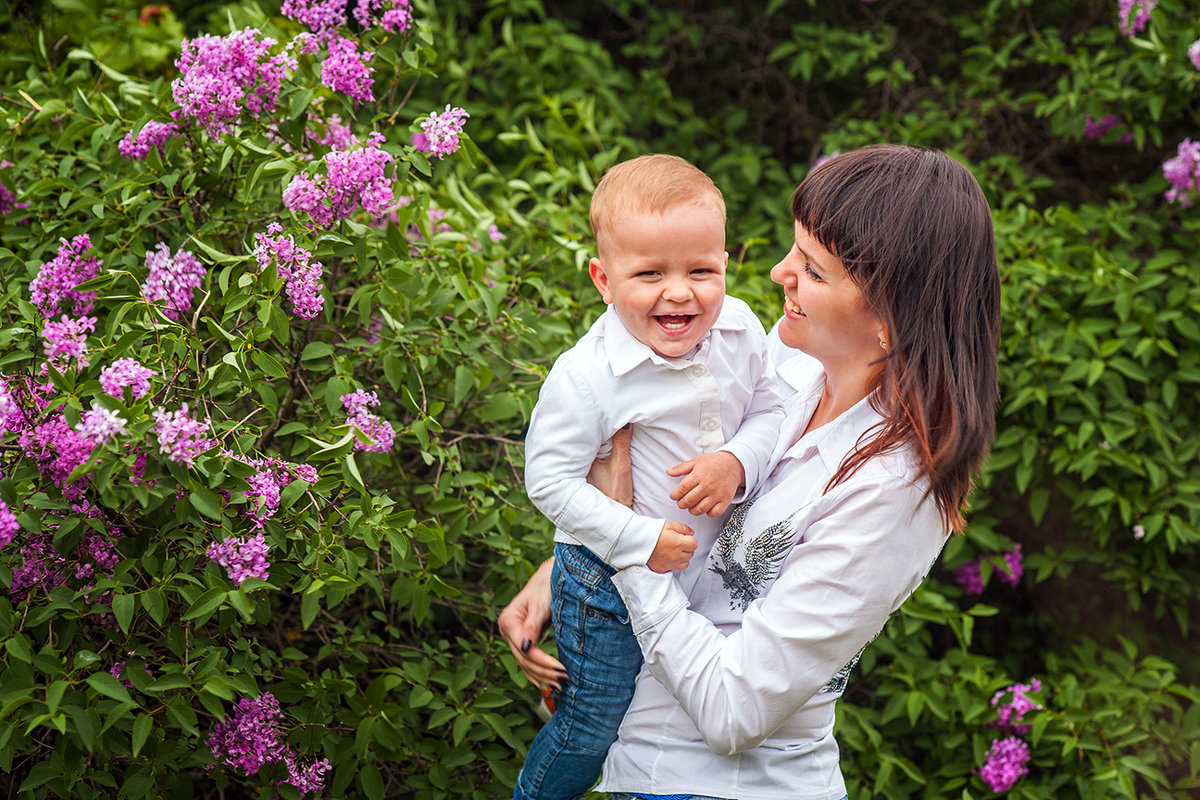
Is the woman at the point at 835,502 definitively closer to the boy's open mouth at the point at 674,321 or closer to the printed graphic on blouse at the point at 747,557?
the printed graphic on blouse at the point at 747,557

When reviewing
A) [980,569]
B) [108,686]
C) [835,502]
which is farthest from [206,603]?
[980,569]

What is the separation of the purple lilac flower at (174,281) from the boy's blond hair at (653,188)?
860 millimetres

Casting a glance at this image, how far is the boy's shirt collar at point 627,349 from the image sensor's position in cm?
172

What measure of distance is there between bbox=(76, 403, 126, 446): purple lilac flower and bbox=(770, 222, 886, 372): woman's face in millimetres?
1032

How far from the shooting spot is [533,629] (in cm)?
197

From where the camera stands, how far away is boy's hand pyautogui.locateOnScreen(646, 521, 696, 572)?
164 cm

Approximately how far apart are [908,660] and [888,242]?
162cm

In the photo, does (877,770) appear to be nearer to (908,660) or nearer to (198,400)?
(908,660)

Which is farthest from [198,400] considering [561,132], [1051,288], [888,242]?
[1051,288]

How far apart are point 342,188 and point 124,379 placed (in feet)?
2.05

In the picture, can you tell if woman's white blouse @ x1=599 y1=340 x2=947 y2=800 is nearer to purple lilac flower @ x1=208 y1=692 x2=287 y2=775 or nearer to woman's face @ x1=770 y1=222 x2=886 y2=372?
woman's face @ x1=770 y1=222 x2=886 y2=372

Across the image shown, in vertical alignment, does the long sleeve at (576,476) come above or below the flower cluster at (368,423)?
above

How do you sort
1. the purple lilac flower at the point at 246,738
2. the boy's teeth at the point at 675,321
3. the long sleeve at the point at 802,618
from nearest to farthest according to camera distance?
the long sleeve at the point at 802,618 → the boy's teeth at the point at 675,321 → the purple lilac flower at the point at 246,738

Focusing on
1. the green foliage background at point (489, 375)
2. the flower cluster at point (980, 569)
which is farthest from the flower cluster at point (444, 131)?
the flower cluster at point (980, 569)
